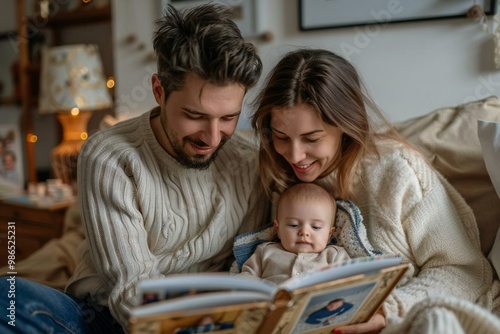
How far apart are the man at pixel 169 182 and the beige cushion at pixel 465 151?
1.96 ft

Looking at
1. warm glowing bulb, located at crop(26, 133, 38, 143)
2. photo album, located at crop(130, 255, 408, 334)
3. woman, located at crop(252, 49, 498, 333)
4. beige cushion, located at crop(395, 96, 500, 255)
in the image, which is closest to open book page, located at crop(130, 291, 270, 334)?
photo album, located at crop(130, 255, 408, 334)

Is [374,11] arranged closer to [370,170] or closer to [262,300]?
[370,170]

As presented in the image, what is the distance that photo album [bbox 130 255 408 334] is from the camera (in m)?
0.91

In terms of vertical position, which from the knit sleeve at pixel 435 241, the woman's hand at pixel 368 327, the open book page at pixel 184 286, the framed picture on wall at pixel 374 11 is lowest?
the woman's hand at pixel 368 327

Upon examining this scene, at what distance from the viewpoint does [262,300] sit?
97 centimetres

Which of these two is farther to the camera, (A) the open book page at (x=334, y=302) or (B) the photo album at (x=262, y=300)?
(A) the open book page at (x=334, y=302)

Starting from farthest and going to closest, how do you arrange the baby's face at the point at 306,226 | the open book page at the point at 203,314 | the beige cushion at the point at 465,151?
the beige cushion at the point at 465,151 < the baby's face at the point at 306,226 < the open book page at the point at 203,314

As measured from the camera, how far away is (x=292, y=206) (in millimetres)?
1494

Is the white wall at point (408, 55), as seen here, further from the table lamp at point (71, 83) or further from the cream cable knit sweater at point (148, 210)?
the table lamp at point (71, 83)

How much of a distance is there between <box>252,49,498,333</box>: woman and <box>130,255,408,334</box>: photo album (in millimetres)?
285

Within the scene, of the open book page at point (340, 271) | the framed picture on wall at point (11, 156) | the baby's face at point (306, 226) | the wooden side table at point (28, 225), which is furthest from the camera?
the framed picture on wall at point (11, 156)

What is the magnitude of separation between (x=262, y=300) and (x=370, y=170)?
74cm

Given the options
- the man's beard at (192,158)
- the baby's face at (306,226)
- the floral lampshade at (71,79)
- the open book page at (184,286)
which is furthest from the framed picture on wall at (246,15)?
the open book page at (184,286)

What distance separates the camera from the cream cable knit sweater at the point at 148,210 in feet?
4.67
